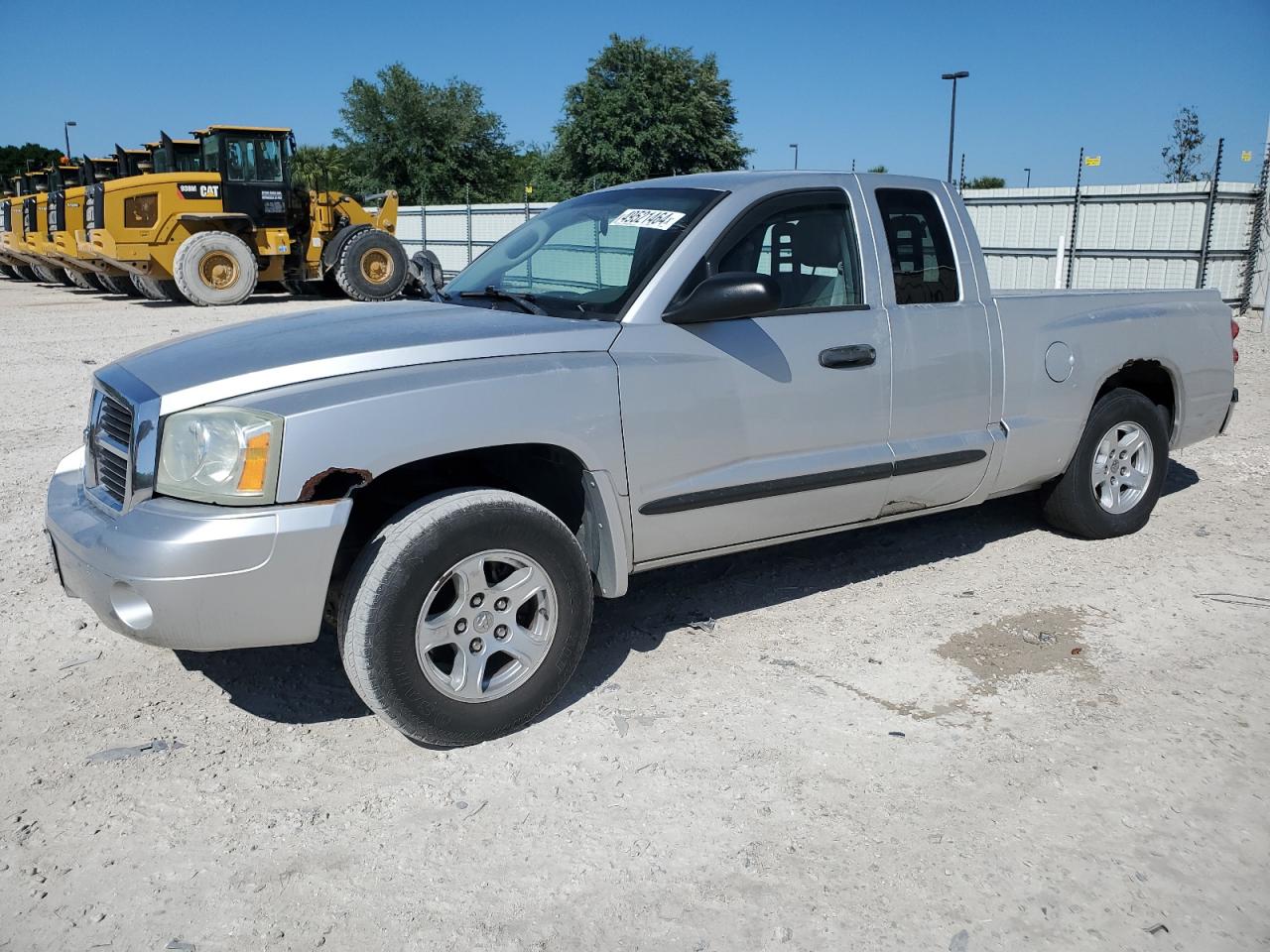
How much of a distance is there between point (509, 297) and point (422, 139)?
49.1 m

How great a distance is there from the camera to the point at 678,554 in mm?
3873

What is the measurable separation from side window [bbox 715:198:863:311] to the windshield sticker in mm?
247

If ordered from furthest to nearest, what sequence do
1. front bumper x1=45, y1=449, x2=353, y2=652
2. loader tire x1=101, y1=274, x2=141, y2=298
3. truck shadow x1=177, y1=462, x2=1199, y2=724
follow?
loader tire x1=101, y1=274, x2=141, y2=298
truck shadow x1=177, y1=462, x2=1199, y2=724
front bumper x1=45, y1=449, x2=353, y2=652

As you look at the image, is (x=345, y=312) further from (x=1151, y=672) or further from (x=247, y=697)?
(x=1151, y=672)

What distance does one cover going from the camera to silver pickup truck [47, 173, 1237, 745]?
3055mm

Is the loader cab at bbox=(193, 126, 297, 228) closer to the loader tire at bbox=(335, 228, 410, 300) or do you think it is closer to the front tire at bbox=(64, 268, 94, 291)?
the loader tire at bbox=(335, 228, 410, 300)

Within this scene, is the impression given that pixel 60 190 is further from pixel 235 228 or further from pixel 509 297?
pixel 509 297

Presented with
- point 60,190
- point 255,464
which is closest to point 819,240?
point 255,464

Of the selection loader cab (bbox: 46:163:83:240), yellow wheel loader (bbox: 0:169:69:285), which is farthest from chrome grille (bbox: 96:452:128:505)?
yellow wheel loader (bbox: 0:169:69:285)

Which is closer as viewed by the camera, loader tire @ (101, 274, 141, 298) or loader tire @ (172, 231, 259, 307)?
loader tire @ (172, 231, 259, 307)

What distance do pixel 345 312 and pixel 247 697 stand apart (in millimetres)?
1448

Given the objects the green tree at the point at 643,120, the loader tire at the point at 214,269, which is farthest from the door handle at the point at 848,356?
the green tree at the point at 643,120

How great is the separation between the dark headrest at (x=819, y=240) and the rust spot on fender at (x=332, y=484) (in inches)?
78.5

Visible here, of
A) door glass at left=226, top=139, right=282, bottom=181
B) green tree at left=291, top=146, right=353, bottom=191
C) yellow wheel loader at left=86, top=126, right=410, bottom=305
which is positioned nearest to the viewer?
yellow wheel loader at left=86, top=126, right=410, bottom=305
